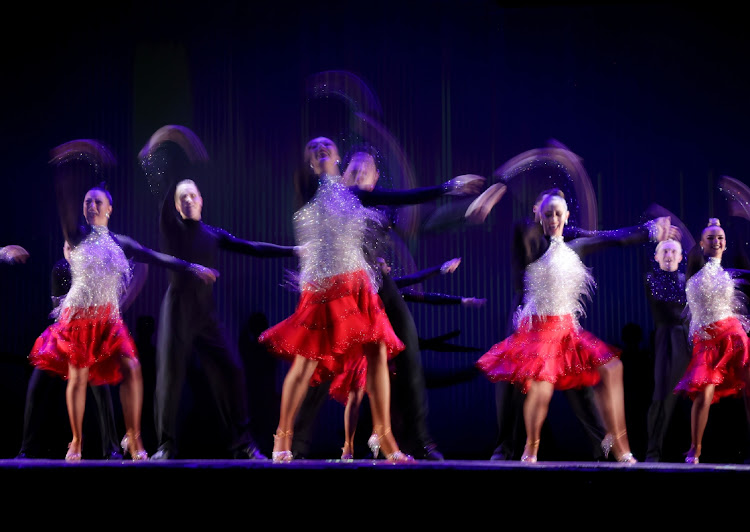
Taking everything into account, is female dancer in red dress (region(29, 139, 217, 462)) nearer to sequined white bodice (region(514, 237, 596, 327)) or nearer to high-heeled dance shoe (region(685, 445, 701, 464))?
sequined white bodice (region(514, 237, 596, 327))

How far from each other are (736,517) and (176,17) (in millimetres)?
5249

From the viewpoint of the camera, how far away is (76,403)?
4.92 meters

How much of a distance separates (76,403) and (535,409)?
8.83 feet

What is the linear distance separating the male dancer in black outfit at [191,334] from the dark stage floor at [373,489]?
4.25 ft

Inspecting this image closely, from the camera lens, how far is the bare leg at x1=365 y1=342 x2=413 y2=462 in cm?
424

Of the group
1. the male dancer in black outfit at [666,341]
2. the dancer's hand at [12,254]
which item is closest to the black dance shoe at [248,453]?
the dancer's hand at [12,254]

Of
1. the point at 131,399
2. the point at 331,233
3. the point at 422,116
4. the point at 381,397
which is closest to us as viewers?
the point at 381,397

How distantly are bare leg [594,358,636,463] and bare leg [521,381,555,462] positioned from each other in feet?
1.06

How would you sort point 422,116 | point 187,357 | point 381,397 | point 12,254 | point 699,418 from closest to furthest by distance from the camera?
1. point 381,397
2. point 699,418
3. point 187,357
4. point 12,254
5. point 422,116

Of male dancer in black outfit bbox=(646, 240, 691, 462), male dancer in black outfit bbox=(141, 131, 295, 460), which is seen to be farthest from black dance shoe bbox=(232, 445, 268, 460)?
male dancer in black outfit bbox=(646, 240, 691, 462)

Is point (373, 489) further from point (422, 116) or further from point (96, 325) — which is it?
point (422, 116)

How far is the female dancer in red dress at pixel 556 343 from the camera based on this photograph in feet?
15.6

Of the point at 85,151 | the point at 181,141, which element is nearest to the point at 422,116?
the point at 181,141

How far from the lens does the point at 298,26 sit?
6496 mm
